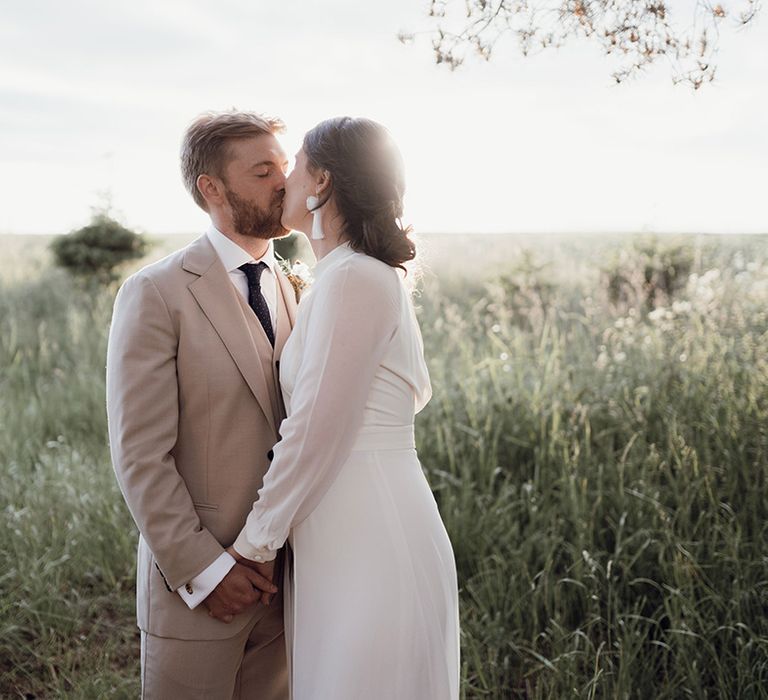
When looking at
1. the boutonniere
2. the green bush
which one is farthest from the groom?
the green bush

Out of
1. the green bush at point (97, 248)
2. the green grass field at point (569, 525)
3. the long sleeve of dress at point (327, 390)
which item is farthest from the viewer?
the green bush at point (97, 248)

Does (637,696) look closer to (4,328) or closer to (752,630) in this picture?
(752,630)

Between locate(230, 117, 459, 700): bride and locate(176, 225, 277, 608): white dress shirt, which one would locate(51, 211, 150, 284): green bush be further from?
locate(230, 117, 459, 700): bride

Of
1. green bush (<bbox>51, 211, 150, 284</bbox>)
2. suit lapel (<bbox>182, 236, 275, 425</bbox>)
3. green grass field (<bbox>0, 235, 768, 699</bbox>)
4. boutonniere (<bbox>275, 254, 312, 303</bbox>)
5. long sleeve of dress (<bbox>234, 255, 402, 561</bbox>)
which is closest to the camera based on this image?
long sleeve of dress (<bbox>234, 255, 402, 561</bbox>)

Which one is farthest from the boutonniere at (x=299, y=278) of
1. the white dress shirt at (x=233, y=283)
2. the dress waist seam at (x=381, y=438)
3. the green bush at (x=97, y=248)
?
the green bush at (x=97, y=248)

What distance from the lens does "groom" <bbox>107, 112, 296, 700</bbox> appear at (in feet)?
7.75

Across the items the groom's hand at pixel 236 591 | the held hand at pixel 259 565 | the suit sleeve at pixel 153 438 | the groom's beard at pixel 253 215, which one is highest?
the groom's beard at pixel 253 215

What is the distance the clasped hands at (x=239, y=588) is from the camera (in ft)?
7.81

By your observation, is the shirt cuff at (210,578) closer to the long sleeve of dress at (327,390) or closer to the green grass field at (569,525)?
the long sleeve of dress at (327,390)

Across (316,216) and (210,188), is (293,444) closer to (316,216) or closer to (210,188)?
(316,216)

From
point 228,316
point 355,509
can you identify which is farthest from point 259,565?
point 228,316

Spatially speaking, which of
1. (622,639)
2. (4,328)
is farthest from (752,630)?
(4,328)

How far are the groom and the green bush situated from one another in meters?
9.63

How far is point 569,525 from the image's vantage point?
14.0ft
